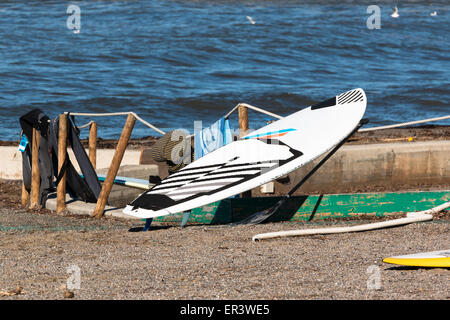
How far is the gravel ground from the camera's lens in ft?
16.1

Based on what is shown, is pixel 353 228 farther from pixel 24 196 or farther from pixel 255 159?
pixel 24 196

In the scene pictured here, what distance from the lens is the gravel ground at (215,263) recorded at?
193 inches

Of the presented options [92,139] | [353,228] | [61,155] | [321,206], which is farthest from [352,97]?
[61,155]

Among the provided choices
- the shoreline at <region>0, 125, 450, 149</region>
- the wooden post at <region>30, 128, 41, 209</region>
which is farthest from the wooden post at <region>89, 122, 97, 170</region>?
the shoreline at <region>0, 125, 450, 149</region>

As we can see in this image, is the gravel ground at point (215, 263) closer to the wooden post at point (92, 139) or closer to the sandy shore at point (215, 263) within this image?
the sandy shore at point (215, 263)

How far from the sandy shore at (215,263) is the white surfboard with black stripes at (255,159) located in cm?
32

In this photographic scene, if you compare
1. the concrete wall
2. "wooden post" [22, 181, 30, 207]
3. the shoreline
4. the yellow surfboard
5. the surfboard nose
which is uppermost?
the surfboard nose

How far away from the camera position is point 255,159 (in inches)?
313

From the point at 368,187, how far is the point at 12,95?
13331 mm

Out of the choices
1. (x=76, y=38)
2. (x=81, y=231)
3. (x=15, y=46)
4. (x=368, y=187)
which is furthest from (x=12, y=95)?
(x=81, y=231)

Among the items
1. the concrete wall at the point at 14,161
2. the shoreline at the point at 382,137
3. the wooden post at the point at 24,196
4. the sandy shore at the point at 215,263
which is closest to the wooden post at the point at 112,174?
the sandy shore at the point at 215,263

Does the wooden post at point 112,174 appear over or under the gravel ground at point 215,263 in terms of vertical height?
over

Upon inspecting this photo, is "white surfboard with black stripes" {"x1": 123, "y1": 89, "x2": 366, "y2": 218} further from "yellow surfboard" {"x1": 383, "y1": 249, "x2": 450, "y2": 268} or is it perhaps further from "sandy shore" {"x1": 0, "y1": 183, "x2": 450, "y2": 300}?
"yellow surfboard" {"x1": 383, "y1": 249, "x2": 450, "y2": 268}

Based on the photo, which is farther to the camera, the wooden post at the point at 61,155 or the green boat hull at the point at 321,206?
the wooden post at the point at 61,155
